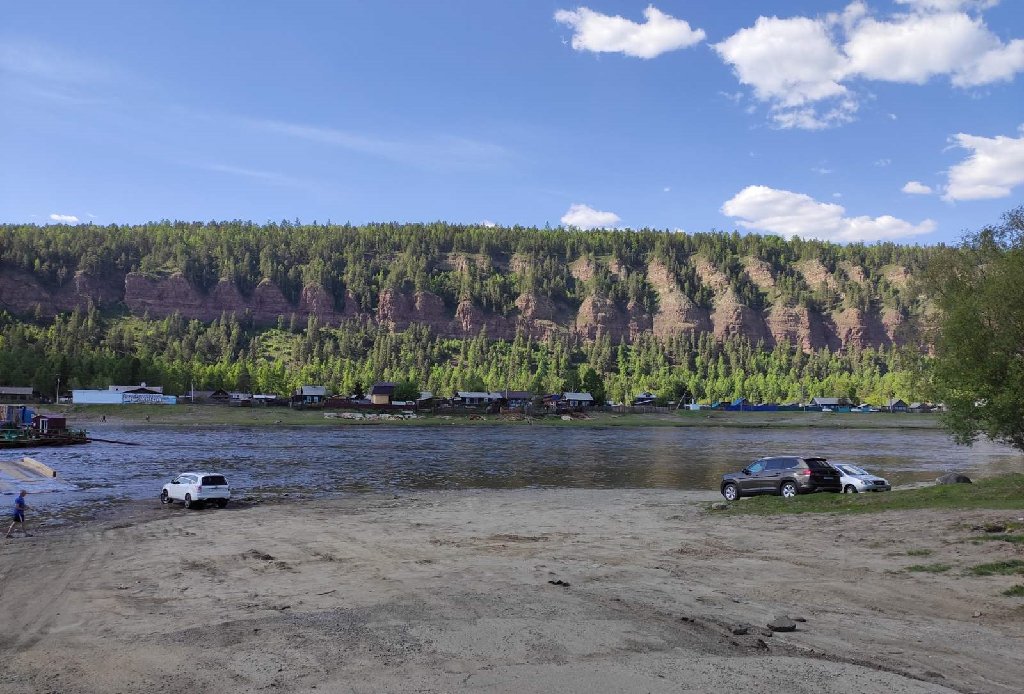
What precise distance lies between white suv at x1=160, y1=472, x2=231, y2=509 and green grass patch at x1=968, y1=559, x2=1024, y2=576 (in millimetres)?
30574

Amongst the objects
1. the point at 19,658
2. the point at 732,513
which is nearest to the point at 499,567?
the point at 19,658

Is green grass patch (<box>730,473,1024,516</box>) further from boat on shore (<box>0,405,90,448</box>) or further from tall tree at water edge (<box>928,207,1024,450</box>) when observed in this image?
boat on shore (<box>0,405,90,448</box>)

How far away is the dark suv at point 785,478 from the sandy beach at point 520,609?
577 cm

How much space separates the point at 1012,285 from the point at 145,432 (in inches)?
4076

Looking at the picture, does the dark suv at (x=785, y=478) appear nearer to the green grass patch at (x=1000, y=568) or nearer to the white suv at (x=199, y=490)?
the green grass patch at (x=1000, y=568)

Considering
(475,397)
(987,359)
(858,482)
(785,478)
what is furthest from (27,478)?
(475,397)

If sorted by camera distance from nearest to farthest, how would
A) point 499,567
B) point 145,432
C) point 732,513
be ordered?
point 499,567
point 732,513
point 145,432

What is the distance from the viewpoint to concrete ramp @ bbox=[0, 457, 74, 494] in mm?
39656

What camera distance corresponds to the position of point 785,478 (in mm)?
30594

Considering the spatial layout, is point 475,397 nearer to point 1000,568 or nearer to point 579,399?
point 579,399

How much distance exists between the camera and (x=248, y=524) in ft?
89.8

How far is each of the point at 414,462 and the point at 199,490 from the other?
28.4 meters

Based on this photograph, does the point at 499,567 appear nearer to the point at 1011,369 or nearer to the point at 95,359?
the point at 1011,369

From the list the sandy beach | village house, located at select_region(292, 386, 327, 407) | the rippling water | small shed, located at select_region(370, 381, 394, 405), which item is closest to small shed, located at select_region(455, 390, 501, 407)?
small shed, located at select_region(370, 381, 394, 405)
